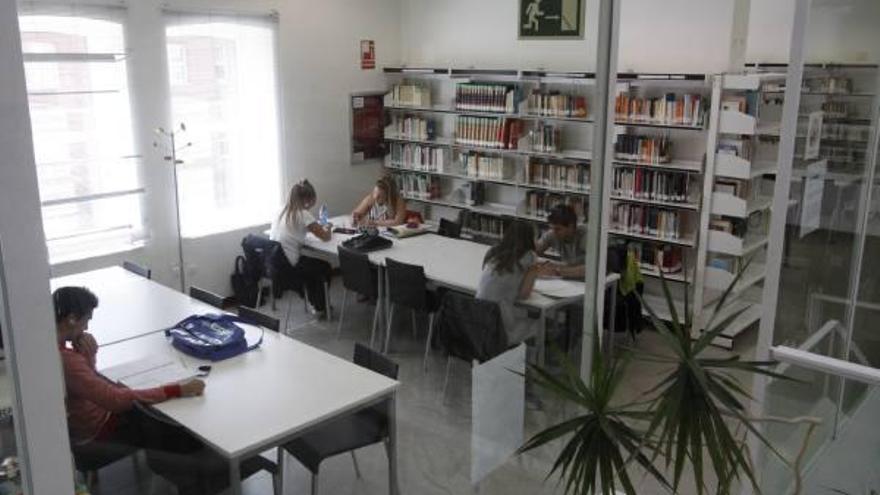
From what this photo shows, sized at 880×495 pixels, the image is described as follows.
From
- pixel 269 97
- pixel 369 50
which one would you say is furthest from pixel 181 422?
pixel 369 50

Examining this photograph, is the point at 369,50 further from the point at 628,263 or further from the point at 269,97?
the point at 628,263

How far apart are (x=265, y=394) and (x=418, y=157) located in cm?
414

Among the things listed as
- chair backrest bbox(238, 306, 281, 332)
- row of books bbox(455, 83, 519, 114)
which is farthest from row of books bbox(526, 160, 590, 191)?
chair backrest bbox(238, 306, 281, 332)

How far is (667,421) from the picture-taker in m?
1.99

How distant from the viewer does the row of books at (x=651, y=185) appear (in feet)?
20.1

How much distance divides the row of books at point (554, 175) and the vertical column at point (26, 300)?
480 cm

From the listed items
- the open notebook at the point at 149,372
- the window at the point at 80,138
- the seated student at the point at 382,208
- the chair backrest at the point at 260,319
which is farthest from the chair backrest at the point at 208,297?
the seated student at the point at 382,208

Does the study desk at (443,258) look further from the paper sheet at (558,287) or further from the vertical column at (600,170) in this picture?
the vertical column at (600,170)

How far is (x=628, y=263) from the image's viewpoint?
18.0 ft

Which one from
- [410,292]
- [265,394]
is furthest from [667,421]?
[410,292]

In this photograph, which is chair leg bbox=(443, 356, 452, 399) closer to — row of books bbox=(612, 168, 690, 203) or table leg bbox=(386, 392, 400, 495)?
table leg bbox=(386, 392, 400, 495)

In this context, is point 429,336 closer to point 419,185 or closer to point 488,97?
point 419,185

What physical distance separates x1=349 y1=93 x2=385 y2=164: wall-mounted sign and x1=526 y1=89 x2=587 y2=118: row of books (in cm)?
162

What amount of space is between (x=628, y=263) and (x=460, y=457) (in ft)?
7.02
